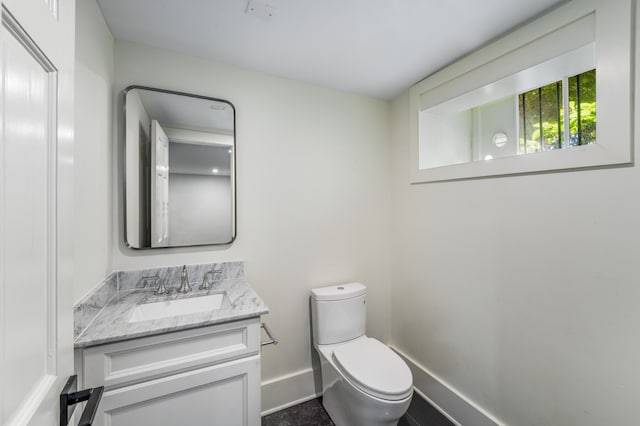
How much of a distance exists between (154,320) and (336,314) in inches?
42.8

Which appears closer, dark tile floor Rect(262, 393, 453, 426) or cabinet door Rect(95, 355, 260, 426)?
cabinet door Rect(95, 355, 260, 426)

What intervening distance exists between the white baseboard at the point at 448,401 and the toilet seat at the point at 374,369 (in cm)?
46

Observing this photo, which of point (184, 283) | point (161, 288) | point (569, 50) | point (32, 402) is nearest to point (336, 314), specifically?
point (184, 283)

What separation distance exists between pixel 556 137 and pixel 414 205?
34.3 inches

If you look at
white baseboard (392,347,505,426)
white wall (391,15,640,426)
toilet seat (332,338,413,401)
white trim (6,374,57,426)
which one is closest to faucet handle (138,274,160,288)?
white trim (6,374,57,426)

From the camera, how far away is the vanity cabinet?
3.26 feet

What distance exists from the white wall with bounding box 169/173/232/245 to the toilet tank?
2.49ft

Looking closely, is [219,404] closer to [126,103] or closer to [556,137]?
[126,103]

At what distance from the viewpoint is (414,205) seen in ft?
6.55

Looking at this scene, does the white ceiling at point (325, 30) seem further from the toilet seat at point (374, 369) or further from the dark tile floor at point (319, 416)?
the dark tile floor at point (319, 416)

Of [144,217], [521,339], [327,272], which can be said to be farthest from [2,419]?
[521,339]

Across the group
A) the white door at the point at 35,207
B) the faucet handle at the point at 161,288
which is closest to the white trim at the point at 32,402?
the white door at the point at 35,207

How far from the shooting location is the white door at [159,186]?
1498 millimetres

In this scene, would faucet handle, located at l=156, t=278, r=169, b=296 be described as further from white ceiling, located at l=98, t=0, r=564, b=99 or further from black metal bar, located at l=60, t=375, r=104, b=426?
white ceiling, located at l=98, t=0, r=564, b=99
